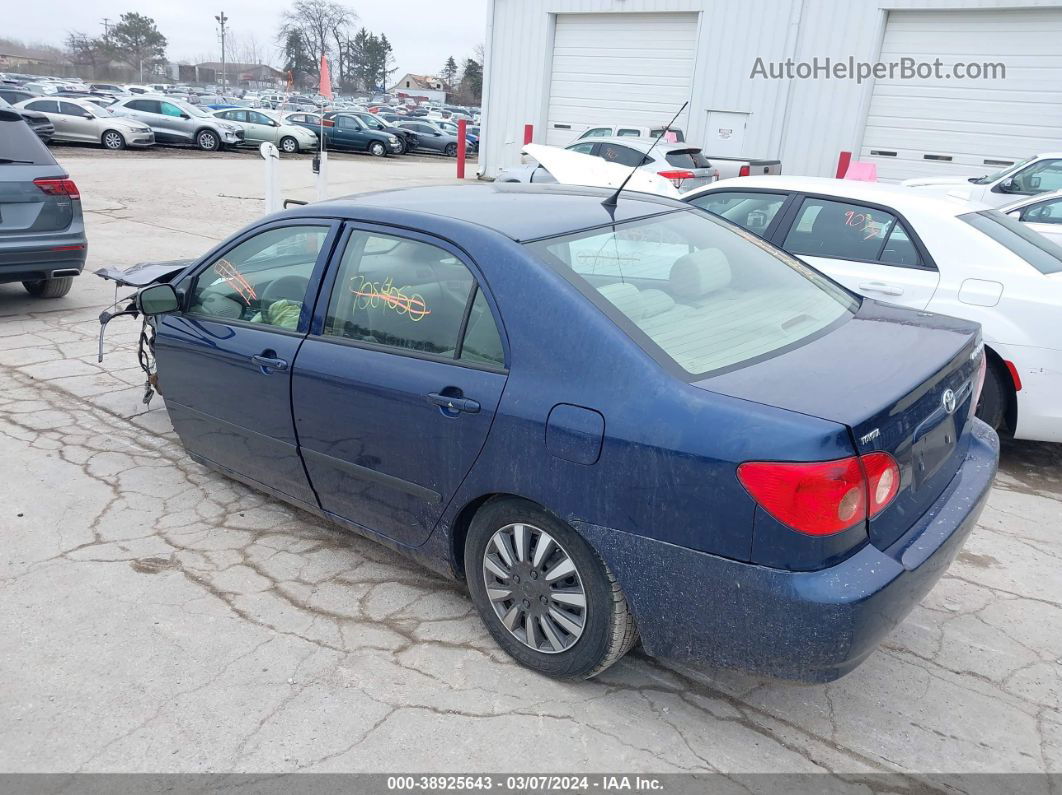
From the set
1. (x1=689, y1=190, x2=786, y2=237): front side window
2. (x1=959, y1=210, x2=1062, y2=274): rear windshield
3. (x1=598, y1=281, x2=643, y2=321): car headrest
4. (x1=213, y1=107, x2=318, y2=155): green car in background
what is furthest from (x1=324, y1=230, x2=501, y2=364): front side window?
(x1=213, y1=107, x2=318, y2=155): green car in background

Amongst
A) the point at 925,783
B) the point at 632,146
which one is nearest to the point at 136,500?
the point at 925,783

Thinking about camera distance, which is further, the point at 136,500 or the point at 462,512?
the point at 136,500

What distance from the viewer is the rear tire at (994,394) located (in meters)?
4.71

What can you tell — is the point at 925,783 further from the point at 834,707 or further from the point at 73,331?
the point at 73,331

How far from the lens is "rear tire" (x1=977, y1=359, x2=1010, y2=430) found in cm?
471

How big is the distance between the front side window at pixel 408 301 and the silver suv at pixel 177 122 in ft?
78.7

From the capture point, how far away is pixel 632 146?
14.1 m

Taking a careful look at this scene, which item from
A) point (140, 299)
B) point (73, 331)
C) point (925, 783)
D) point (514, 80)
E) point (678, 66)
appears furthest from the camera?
point (514, 80)

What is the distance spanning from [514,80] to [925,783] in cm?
2072

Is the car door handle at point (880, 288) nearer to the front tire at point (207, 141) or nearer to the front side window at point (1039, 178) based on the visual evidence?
the front side window at point (1039, 178)

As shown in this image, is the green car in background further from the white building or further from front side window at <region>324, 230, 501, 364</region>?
front side window at <region>324, 230, 501, 364</region>

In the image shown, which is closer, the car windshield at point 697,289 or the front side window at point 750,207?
the car windshield at point 697,289

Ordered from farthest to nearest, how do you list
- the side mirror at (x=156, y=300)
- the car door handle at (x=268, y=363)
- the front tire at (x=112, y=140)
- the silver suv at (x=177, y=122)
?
the silver suv at (x=177, y=122) < the front tire at (x=112, y=140) < the side mirror at (x=156, y=300) < the car door handle at (x=268, y=363)

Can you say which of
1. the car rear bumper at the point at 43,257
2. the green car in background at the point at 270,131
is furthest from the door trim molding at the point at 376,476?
the green car in background at the point at 270,131
